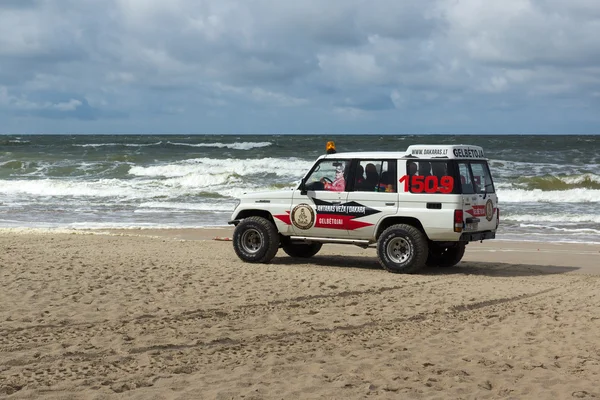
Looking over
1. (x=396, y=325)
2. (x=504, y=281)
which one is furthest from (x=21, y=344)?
(x=504, y=281)

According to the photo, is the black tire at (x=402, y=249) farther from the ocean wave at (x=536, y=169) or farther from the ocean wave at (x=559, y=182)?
the ocean wave at (x=536, y=169)

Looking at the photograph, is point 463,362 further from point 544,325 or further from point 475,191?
point 475,191

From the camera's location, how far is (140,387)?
5648 mm

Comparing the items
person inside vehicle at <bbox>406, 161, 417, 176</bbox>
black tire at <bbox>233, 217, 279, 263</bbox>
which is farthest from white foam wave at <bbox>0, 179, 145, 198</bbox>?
person inside vehicle at <bbox>406, 161, 417, 176</bbox>

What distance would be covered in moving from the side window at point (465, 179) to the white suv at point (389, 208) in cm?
1

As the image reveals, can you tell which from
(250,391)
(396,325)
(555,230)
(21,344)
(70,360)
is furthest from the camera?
(555,230)

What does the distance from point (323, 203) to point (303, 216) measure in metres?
0.36

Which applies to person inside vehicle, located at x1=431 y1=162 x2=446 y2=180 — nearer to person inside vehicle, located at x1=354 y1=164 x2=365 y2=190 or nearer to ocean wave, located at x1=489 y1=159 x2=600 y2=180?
person inside vehicle, located at x1=354 y1=164 x2=365 y2=190

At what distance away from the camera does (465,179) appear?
429 inches

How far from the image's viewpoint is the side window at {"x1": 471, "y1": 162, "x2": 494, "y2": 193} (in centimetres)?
1110

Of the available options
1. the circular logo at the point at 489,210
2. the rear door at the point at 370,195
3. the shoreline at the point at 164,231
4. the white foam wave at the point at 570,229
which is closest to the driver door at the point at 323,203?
the rear door at the point at 370,195

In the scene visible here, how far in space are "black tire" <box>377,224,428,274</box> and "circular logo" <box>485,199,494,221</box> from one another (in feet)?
3.17

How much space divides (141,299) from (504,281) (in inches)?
194

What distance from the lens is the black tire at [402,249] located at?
10.9m
